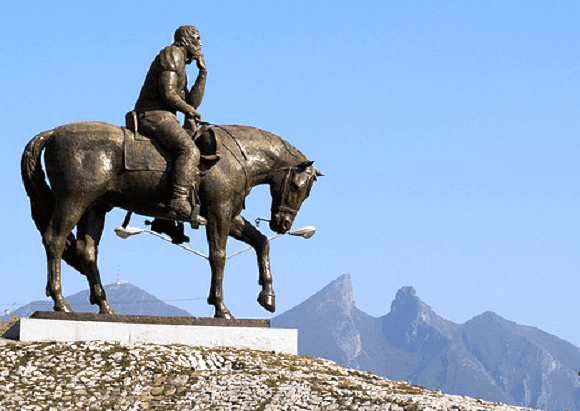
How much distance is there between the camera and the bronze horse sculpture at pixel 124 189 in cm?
1387

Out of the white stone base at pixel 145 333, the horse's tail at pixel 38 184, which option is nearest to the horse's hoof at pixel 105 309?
the white stone base at pixel 145 333

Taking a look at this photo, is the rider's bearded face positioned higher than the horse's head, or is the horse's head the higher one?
the rider's bearded face

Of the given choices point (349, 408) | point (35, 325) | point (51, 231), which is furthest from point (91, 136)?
point (349, 408)

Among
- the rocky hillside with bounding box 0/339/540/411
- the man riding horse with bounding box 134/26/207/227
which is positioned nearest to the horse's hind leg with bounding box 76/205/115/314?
the man riding horse with bounding box 134/26/207/227

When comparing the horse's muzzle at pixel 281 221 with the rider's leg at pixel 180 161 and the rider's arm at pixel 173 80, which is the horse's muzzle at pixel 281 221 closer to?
the rider's leg at pixel 180 161

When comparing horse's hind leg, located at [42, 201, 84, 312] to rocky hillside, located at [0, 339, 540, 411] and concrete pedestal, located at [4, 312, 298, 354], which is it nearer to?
concrete pedestal, located at [4, 312, 298, 354]

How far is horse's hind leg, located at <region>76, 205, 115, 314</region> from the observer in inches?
580

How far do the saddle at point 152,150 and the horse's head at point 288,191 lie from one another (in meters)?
1.27

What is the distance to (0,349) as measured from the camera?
1302cm

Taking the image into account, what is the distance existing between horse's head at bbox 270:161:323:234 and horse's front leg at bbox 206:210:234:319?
3.60ft

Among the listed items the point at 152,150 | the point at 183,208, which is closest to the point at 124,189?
the point at 152,150

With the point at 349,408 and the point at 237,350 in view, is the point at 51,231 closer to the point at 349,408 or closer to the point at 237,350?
the point at 237,350

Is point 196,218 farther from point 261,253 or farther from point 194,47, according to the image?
point 194,47

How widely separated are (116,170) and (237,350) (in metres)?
3.29
